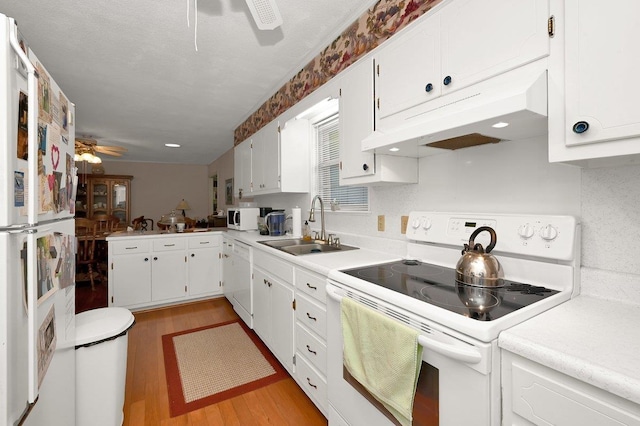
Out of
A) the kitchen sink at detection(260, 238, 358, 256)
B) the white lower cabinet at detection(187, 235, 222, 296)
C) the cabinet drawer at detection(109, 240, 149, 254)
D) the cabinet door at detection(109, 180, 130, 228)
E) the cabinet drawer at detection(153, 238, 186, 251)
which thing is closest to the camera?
the kitchen sink at detection(260, 238, 358, 256)

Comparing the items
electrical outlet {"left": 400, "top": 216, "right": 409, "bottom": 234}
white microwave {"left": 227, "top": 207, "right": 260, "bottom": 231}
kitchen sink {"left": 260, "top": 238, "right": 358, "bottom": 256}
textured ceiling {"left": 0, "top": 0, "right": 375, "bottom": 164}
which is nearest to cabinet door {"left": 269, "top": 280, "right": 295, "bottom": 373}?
kitchen sink {"left": 260, "top": 238, "right": 358, "bottom": 256}

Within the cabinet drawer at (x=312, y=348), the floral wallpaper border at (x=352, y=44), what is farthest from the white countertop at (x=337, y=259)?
the floral wallpaper border at (x=352, y=44)

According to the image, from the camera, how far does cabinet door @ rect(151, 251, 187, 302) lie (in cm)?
335

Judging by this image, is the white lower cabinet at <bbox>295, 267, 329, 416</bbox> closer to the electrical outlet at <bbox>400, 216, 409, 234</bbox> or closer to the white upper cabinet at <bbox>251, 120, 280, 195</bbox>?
the electrical outlet at <bbox>400, 216, 409, 234</bbox>

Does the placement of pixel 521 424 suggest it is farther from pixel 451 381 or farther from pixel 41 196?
pixel 41 196

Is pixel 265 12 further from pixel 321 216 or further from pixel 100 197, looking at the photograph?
pixel 100 197

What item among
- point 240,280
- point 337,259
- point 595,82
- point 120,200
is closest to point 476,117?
point 595,82

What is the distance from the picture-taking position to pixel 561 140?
87 cm

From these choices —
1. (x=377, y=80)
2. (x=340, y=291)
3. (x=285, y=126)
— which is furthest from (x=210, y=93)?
(x=340, y=291)

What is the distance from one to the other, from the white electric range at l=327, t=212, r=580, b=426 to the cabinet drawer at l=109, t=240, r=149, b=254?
277cm

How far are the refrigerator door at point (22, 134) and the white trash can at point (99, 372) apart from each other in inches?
30.1

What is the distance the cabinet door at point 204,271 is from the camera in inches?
140

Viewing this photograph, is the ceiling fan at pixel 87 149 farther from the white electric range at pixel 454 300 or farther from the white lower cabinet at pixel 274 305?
the white electric range at pixel 454 300

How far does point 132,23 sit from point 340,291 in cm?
219
